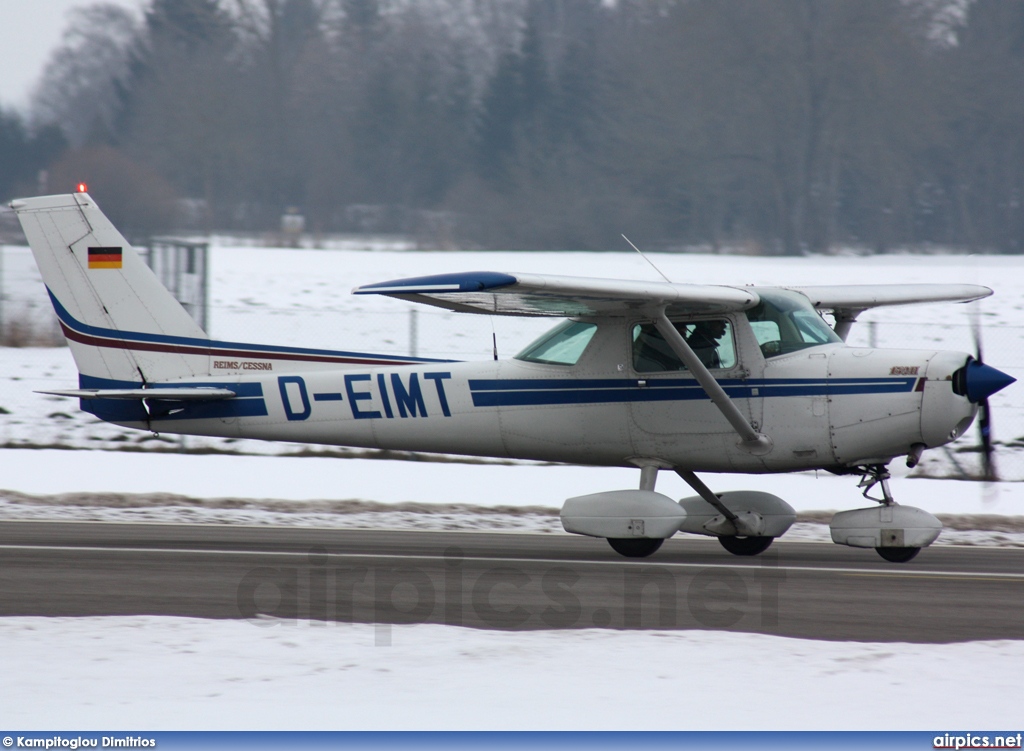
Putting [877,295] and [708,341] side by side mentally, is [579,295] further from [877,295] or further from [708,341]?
[877,295]

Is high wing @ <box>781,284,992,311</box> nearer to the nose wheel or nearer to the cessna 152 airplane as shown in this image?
the cessna 152 airplane

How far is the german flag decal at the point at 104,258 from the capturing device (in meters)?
10.9

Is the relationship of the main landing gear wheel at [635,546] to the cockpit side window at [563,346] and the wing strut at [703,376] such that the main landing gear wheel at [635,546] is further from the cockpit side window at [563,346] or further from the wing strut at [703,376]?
the cockpit side window at [563,346]

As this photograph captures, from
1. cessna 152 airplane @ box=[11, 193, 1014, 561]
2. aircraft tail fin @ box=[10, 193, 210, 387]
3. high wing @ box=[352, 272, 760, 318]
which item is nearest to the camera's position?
high wing @ box=[352, 272, 760, 318]

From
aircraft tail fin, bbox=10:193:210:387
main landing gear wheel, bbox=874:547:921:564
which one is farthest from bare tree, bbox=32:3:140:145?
main landing gear wheel, bbox=874:547:921:564

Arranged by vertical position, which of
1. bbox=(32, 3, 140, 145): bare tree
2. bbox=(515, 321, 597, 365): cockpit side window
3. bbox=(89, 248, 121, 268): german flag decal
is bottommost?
bbox=(515, 321, 597, 365): cockpit side window

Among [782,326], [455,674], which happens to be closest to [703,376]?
[782,326]

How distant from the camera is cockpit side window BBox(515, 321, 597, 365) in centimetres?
1020

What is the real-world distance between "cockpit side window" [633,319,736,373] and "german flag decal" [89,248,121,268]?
15.7 ft

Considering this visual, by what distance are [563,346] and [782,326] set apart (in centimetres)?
183

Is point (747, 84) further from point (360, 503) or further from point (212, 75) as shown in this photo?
point (360, 503)

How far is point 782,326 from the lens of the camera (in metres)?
9.76

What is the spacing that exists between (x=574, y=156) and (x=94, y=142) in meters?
18.9

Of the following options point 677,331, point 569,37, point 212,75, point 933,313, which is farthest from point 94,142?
point 677,331
